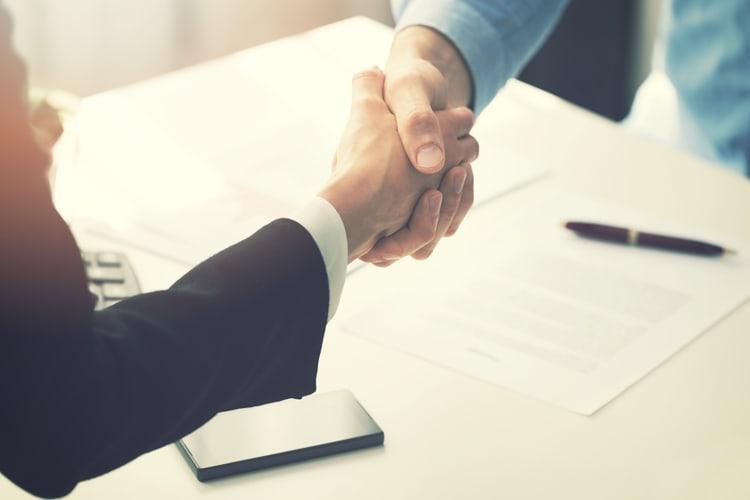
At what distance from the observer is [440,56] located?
128 centimetres

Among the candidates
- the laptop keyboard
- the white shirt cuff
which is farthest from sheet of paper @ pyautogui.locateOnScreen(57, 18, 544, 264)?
the white shirt cuff

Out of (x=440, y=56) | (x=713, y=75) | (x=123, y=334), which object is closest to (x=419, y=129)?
(x=440, y=56)

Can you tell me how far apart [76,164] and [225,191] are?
0.60 feet

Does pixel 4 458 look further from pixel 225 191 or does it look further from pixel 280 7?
pixel 280 7

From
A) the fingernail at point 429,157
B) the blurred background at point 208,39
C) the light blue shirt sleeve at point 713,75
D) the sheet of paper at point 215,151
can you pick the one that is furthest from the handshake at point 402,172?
the blurred background at point 208,39

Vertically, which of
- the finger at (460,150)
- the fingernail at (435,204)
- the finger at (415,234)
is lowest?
the finger at (415,234)

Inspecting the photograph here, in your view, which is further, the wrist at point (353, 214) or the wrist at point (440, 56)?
the wrist at point (440, 56)

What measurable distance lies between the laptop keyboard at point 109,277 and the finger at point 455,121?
34cm

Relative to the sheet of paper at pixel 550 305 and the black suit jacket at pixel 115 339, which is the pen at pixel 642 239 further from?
the black suit jacket at pixel 115 339

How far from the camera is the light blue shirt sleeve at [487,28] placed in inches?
51.1

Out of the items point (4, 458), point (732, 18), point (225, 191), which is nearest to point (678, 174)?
point (732, 18)

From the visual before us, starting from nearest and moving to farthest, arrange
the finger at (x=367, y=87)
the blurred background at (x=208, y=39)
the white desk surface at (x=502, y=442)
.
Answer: the white desk surface at (x=502, y=442)
the finger at (x=367, y=87)
the blurred background at (x=208, y=39)

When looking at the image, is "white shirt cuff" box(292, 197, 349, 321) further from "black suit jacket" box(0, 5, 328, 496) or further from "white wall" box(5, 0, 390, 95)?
"white wall" box(5, 0, 390, 95)

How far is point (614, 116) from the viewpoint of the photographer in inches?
101
